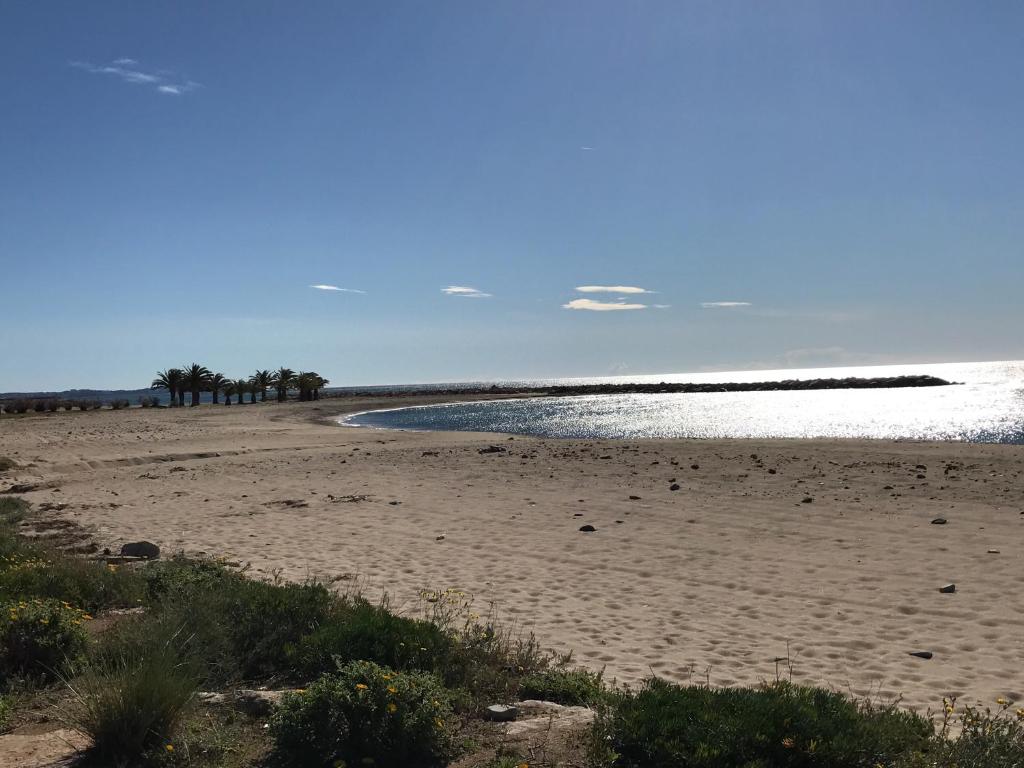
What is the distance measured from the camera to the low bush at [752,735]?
12.9 feet

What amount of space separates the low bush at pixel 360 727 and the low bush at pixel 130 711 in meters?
0.68

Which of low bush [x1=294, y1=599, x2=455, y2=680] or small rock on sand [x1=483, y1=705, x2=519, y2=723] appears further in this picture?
low bush [x1=294, y1=599, x2=455, y2=680]

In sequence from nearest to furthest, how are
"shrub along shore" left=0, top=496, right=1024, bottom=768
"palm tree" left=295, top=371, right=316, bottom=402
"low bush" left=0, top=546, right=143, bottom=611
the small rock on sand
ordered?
"shrub along shore" left=0, top=496, right=1024, bottom=768 → the small rock on sand → "low bush" left=0, top=546, right=143, bottom=611 → "palm tree" left=295, top=371, right=316, bottom=402

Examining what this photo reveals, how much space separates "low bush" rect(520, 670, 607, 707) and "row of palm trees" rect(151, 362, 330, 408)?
8346cm

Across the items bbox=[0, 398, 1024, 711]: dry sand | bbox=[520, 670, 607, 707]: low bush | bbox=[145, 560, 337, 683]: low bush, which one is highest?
bbox=[145, 560, 337, 683]: low bush

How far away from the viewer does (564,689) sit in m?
5.39

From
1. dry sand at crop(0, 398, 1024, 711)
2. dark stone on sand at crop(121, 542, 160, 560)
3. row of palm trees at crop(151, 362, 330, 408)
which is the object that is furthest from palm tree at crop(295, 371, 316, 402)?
dark stone on sand at crop(121, 542, 160, 560)

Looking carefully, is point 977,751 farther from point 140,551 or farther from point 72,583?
point 140,551

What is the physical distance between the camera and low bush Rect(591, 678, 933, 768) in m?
3.93

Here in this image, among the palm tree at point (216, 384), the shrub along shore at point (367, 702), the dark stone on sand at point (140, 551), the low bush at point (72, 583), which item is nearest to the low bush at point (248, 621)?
the shrub along shore at point (367, 702)

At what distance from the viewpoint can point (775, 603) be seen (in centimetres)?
874

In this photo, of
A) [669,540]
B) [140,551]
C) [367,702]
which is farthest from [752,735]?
[140,551]

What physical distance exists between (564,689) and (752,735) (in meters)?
1.72

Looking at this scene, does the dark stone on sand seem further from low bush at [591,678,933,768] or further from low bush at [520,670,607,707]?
low bush at [591,678,933,768]
